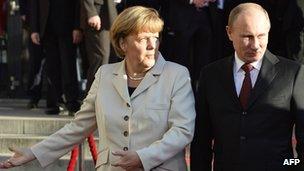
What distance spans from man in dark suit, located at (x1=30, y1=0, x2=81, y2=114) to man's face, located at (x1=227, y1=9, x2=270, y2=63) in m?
4.03

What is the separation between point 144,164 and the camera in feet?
11.7

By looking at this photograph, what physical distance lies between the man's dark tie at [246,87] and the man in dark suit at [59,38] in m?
3.94

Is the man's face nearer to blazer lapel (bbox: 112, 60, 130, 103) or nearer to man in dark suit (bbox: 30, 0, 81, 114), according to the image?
blazer lapel (bbox: 112, 60, 130, 103)

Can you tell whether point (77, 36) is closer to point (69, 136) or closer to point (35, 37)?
point (35, 37)

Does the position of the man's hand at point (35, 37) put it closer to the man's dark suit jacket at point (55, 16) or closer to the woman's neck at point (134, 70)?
the man's dark suit jacket at point (55, 16)

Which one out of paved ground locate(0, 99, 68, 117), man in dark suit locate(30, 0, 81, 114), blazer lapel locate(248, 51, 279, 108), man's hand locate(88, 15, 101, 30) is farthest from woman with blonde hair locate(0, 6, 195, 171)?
paved ground locate(0, 99, 68, 117)

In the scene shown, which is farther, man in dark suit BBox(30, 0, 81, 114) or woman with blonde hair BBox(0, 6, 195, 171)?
man in dark suit BBox(30, 0, 81, 114)

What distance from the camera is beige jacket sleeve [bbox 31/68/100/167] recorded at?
3957mm

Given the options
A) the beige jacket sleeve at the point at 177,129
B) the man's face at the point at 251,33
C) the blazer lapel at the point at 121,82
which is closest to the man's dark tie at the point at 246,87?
the man's face at the point at 251,33

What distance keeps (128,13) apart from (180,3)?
3438 millimetres

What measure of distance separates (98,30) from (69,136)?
124 inches

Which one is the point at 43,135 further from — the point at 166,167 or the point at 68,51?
the point at 166,167

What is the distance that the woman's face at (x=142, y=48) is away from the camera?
3715 mm

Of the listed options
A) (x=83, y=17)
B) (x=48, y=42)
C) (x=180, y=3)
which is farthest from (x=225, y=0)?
(x=48, y=42)
